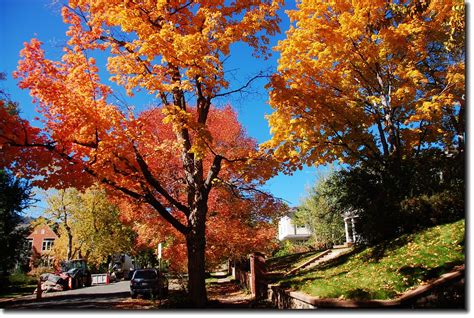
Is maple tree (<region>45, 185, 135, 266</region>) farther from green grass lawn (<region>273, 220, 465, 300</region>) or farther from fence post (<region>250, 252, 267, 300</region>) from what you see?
green grass lawn (<region>273, 220, 465, 300</region>)

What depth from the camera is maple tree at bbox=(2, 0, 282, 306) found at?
5.71m

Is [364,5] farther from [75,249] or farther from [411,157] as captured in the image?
[75,249]

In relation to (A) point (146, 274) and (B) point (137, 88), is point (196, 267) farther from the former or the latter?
(A) point (146, 274)

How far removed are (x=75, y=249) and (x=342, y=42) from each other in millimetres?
23001

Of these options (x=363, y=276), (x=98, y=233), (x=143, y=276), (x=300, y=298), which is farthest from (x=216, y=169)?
(x=98, y=233)

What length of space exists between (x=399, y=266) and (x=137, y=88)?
18.0ft

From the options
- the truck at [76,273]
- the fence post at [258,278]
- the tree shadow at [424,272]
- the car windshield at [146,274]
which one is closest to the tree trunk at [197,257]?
the fence post at [258,278]

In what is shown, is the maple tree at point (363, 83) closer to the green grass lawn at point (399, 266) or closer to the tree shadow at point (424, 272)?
the green grass lawn at point (399, 266)

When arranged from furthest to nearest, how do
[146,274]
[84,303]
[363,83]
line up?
[146,274], [84,303], [363,83]

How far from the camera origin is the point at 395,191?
26.6 ft

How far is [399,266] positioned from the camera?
239 inches

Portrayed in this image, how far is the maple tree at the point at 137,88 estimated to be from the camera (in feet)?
18.7

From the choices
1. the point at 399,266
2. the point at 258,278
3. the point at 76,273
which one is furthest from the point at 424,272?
the point at 76,273

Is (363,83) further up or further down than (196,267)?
further up
